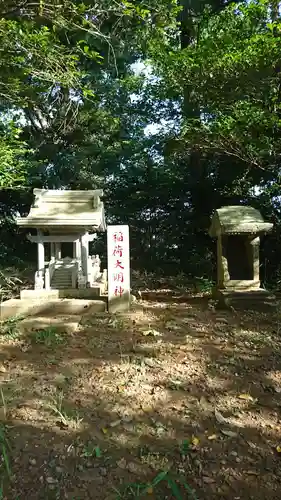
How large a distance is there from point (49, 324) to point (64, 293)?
210 cm

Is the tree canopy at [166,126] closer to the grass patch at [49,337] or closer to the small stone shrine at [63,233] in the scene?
the small stone shrine at [63,233]

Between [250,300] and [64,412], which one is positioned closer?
[64,412]

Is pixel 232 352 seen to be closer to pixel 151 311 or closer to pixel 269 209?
pixel 151 311

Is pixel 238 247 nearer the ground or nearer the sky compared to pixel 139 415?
nearer the sky

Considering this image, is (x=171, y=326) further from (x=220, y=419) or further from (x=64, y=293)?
(x=64, y=293)

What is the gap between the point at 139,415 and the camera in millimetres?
2697

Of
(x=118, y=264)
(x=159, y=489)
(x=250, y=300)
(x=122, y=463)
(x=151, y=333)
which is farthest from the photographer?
(x=250, y=300)

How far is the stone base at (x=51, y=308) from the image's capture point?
15.7 feet

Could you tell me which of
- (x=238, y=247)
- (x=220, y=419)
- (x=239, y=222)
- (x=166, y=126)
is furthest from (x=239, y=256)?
(x=166, y=126)

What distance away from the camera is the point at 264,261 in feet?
32.2

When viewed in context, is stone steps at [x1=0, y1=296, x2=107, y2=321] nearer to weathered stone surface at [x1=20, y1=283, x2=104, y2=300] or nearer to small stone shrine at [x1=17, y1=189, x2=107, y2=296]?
weathered stone surface at [x1=20, y1=283, x2=104, y2=300]

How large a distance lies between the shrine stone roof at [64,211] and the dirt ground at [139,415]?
2.68 m

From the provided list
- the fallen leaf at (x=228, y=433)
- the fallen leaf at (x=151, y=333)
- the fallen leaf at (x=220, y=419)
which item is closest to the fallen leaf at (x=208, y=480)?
the fallen leaf at (x=228, y=433)

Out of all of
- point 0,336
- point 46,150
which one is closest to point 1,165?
point 0,336
